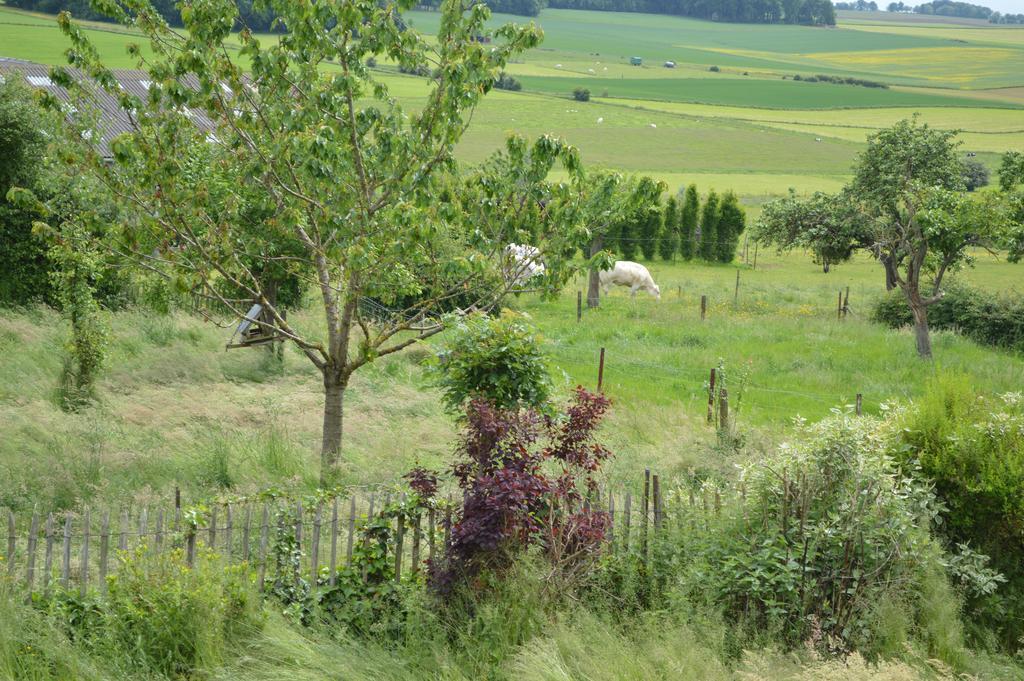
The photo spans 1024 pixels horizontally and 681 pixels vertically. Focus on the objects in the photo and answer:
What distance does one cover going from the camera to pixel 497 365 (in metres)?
9.41

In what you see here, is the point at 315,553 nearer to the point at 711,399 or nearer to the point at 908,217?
the point at 711,399

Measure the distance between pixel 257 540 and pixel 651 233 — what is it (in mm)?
40884

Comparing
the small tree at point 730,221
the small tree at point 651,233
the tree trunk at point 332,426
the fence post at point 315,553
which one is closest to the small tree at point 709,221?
the small tree at point 730,221

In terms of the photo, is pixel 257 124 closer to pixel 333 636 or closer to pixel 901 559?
pixel 333 636

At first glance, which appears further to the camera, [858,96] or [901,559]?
[858,96]

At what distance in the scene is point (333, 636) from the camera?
25.6ft

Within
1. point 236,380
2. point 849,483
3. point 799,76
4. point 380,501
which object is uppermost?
point 799,76

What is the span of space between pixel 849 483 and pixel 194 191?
736cm

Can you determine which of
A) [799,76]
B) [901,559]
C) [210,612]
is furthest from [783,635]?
[799,76]

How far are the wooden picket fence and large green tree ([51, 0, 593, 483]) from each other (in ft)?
8.68

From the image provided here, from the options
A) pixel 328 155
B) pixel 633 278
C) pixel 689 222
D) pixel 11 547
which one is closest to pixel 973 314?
pixel 633 278

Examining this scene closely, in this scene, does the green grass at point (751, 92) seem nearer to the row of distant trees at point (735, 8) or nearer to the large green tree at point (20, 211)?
the row of distant trees at point (735, 8)

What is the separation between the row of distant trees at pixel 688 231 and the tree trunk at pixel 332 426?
117ft

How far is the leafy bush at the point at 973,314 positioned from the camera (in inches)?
995
